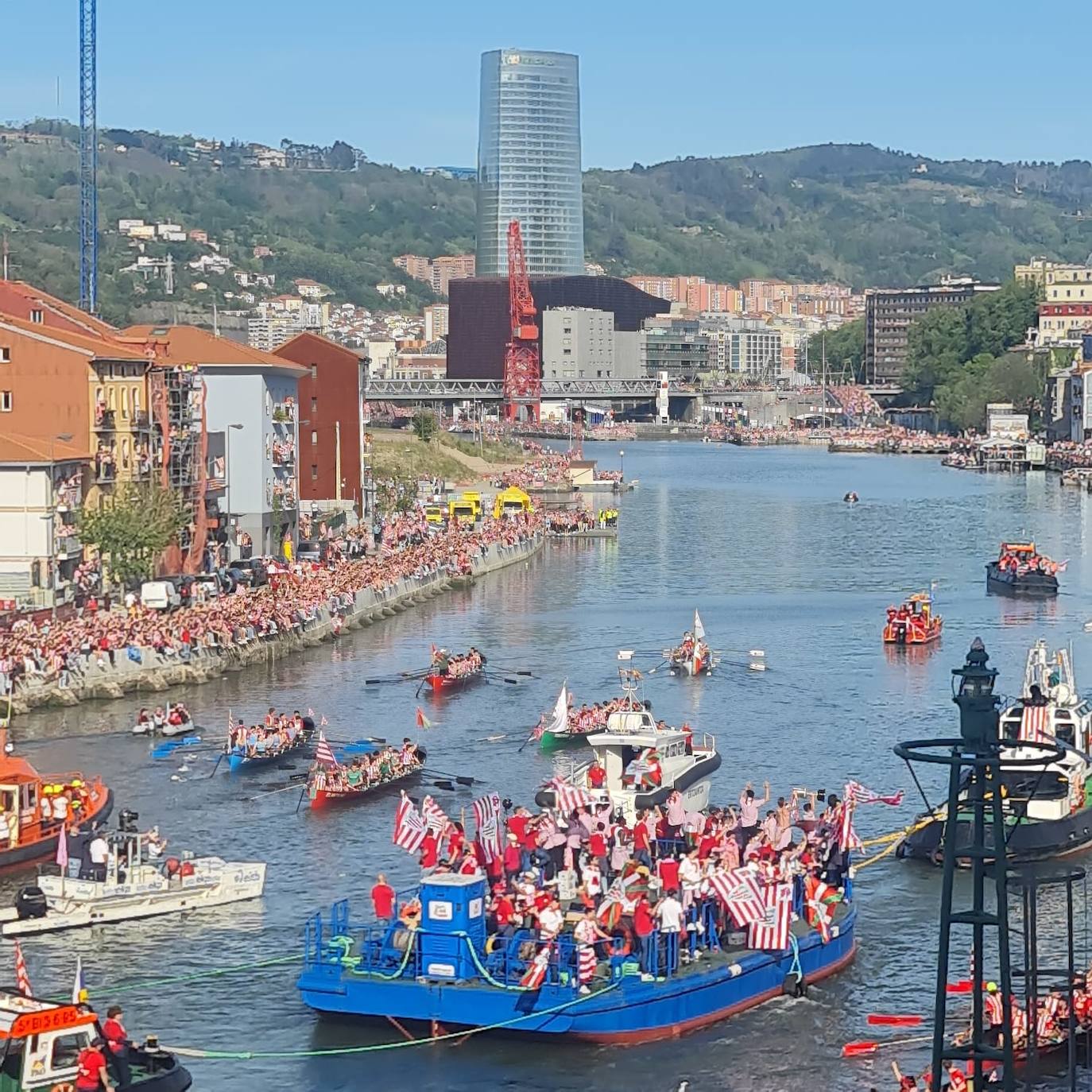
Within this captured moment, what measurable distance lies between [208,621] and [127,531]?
5.21 meters

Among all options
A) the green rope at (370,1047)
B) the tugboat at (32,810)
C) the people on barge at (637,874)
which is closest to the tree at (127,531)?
the tugboat at (32,810)

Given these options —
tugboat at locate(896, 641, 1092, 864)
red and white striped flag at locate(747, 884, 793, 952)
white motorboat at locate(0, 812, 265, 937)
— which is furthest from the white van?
red and white striped flag at locate(747, 884, 793, 952)

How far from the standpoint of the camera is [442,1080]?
24125 millimetres

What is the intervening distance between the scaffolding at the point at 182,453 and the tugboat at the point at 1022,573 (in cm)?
2538

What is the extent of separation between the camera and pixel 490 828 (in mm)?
27469

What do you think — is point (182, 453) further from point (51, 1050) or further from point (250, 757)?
point (51, 1050)

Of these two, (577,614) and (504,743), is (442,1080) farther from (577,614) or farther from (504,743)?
(577,614)

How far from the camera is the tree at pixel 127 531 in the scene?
5844 centimetres

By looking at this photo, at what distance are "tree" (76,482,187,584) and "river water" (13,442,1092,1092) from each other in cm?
548

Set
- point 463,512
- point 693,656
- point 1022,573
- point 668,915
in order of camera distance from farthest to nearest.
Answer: point 463,512 < point 1022,573 < point 693,656 < point 668,915

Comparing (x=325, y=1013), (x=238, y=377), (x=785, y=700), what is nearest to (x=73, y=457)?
(x=238, y=377)

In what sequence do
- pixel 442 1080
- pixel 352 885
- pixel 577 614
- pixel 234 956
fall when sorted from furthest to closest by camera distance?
pixel 577 614 < pixel 352 885 < pixel 234 956 < pixel 442 1080

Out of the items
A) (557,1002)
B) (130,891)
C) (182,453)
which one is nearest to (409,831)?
(557,1002)

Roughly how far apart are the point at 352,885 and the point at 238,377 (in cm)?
4407
